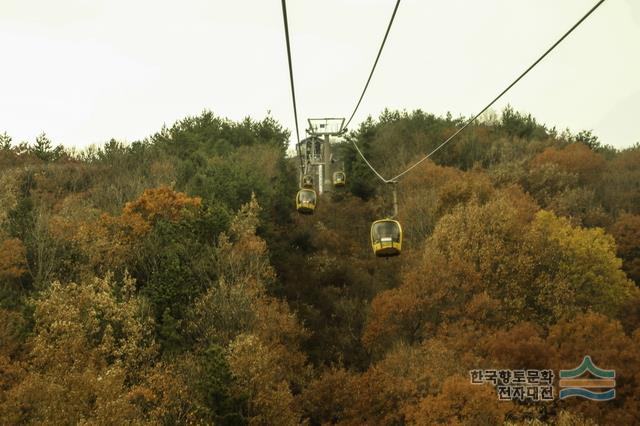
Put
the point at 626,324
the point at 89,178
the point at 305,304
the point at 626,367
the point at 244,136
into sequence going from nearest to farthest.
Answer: the point at 626,367, the point at 626,324, the point at 305,304, the point at 89,178, the point at 244,136

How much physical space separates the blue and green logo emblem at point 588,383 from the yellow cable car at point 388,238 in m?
19.6

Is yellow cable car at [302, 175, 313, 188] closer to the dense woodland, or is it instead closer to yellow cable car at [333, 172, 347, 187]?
the dense woodland

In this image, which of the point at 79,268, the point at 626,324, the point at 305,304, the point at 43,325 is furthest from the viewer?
the point at 305,304

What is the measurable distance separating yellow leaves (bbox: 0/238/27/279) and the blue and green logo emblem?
29.8m

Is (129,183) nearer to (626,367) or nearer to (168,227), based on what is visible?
(168,227)

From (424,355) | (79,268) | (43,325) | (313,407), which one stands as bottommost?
(313,407)

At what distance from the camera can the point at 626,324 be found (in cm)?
4250

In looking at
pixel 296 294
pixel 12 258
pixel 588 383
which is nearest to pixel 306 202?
pixel 296 294

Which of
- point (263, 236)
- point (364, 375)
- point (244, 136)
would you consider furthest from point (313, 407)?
point (244, 136)

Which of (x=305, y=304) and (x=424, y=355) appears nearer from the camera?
(x=424, y=355)

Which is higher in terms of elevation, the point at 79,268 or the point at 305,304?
the point at 79,268

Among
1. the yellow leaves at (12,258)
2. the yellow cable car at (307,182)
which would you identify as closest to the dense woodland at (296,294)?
the yellow leaves at (12,258)

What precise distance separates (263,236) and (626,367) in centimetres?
2329

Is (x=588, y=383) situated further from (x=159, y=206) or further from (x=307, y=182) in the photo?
(x=159, y=206)
